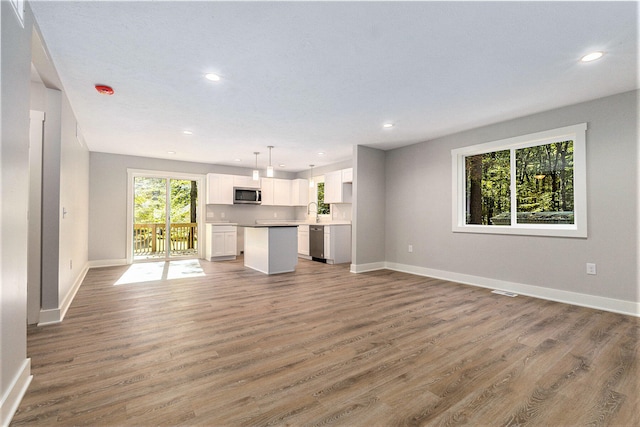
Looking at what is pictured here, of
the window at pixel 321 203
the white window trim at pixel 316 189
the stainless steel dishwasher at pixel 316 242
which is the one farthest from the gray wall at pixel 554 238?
the white window trim at pixel 316 189

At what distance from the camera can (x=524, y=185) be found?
13.7 ft

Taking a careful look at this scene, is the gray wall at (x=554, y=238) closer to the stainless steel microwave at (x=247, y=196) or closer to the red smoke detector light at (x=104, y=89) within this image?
the stainless steel microwave at (x=247, y=196)

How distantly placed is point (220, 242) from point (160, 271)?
1.66 m

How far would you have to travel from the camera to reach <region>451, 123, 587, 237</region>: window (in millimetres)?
3645

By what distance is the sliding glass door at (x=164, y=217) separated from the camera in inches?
265

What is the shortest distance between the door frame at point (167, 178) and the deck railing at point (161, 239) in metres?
0.15

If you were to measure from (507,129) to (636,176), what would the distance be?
1.49 m

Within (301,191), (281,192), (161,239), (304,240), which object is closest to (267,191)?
(281,192)

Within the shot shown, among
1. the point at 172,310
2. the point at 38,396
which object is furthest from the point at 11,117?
the point at 172,310

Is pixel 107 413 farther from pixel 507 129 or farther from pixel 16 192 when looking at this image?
pixel 507 129

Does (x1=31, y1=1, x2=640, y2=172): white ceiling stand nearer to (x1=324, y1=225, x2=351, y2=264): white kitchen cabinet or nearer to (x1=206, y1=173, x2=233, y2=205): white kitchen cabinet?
(x1=324, y1=225, x2=351, y2=264): white kitchen cabinet

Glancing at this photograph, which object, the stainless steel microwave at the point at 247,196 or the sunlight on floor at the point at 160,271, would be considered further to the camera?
the stainless steel microwave at the point at 247,196

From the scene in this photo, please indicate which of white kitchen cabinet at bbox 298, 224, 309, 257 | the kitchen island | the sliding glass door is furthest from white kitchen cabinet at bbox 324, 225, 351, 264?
the sliding glass door

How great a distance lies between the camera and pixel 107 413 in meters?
1.58
